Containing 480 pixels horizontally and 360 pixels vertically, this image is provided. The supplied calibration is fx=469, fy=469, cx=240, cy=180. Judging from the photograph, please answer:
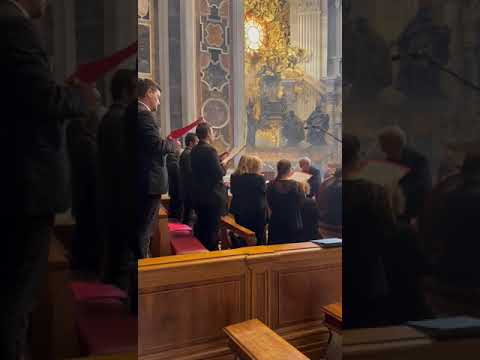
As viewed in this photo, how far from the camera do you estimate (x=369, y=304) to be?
2014 millimetres

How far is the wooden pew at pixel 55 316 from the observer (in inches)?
66.6

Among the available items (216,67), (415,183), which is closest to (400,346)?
(415,183)

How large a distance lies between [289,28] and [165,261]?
193 inches

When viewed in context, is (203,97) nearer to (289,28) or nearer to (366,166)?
(289,28)

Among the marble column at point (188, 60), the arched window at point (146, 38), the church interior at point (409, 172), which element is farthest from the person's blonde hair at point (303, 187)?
the church interior at point (409, 172)

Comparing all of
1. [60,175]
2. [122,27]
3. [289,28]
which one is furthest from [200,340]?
[289,28]

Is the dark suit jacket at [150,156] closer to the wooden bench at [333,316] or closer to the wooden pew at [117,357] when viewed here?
the wooden bench at [333,316]

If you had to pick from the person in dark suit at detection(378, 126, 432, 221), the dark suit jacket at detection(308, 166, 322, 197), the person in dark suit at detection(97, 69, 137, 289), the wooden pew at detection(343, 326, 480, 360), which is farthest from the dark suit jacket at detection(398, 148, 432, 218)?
the dark suit jacket at detection(308, 166, 322, 197)

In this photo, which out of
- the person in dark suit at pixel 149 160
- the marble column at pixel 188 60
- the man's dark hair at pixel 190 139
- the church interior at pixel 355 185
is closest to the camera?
the church interior at pixel 355 185

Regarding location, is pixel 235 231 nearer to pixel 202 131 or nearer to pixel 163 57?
pixel 202 131

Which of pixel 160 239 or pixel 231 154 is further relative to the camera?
pixel 231 154

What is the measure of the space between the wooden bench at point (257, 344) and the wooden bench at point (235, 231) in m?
1.57

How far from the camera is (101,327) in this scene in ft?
5.80

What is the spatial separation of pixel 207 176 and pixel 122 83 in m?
3.86
